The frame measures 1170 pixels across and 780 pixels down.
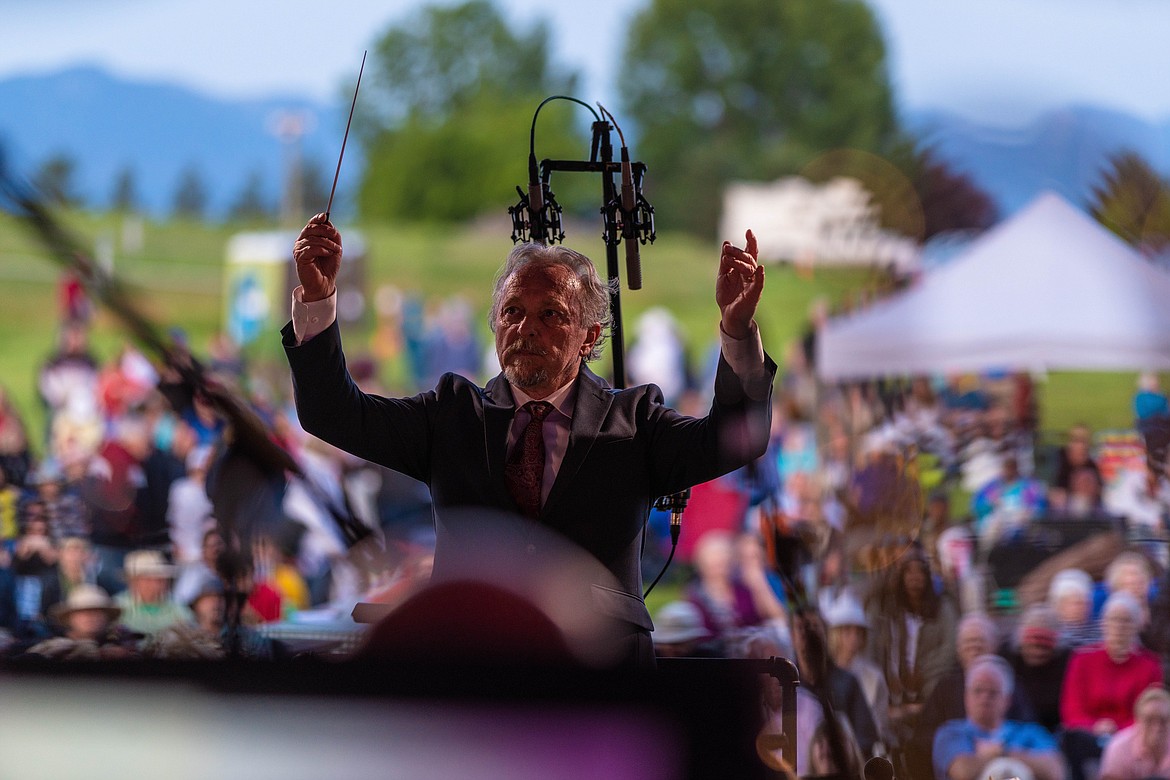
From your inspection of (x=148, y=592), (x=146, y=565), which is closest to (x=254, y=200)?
(x=146, y=565)

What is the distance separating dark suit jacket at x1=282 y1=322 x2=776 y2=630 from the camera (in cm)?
211

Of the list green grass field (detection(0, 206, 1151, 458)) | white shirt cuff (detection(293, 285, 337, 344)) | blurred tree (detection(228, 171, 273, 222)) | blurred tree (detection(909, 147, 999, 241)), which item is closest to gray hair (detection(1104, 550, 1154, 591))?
blurred tree (detection(909, 147, 999, 241))

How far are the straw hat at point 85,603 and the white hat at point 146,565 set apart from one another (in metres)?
0.14

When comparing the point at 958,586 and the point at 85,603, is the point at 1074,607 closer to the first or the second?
the point at 958,586

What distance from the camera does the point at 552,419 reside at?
223 cm

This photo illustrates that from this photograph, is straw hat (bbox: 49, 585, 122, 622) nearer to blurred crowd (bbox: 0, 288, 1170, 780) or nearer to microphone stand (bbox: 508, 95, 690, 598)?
blurred crowd (bbox: 0, 288, 1170, 780)

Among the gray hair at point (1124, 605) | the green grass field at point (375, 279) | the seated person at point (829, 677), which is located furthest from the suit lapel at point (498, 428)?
the green grass field at point (375, 279)

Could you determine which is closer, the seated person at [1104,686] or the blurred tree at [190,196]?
the seated person at [1104,686]

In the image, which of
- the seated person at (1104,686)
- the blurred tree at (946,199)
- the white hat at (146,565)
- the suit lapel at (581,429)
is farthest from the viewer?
the blurred tree at (946,199)

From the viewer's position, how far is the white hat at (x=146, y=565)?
5281 millimetres

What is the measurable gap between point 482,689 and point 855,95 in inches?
1152

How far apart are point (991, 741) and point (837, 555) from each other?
1.06 meters

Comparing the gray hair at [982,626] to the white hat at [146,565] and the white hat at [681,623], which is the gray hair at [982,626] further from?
the white hat at [146,565]

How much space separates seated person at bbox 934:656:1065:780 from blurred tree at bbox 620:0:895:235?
21353 millimetres
